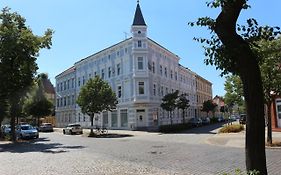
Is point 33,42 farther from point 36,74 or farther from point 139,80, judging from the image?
point 139,80

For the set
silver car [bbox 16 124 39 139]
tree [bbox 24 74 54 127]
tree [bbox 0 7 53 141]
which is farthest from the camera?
tree [bbox 24 74 54 127]

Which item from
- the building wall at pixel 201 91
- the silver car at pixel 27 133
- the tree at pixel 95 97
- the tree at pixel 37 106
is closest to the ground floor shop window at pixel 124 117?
the tree at pixel 95 97

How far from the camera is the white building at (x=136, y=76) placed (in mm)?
49062

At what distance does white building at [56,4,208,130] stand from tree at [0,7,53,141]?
17.7 metres

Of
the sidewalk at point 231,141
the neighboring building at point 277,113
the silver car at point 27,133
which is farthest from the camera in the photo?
the silver car at point 27,133

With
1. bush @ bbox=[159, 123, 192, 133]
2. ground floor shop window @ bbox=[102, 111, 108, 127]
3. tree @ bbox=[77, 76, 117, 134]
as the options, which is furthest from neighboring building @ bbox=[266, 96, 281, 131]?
ground floor shop window @ bbox=[102, 111, 108, 127]

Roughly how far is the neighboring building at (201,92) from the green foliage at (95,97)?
138ft

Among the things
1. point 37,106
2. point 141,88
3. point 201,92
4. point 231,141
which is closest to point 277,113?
point 231,141

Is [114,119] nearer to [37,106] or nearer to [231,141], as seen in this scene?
[37,106]

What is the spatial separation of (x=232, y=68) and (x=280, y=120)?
3128 cm

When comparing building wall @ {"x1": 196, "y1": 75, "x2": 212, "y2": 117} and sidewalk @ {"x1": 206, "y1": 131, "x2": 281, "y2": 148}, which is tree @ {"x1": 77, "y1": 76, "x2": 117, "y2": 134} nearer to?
sidewalk @ {"x1": 206, "y1": 131, "x2": 281, "y2": 148}

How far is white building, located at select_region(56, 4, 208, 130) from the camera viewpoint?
49.1m

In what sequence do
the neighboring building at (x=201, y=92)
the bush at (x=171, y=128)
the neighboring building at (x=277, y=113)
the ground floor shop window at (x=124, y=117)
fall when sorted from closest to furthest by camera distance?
1. the neighboring building at (x=277, y=113)
2. the bush at (x=171, y=128)
3. the ground floor shop window at (x=124, y=117)
4. the neighboring building at (x=201, y=92)

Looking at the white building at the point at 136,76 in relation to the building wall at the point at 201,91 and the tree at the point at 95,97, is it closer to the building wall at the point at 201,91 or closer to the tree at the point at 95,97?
the tree at the point at 95,97
